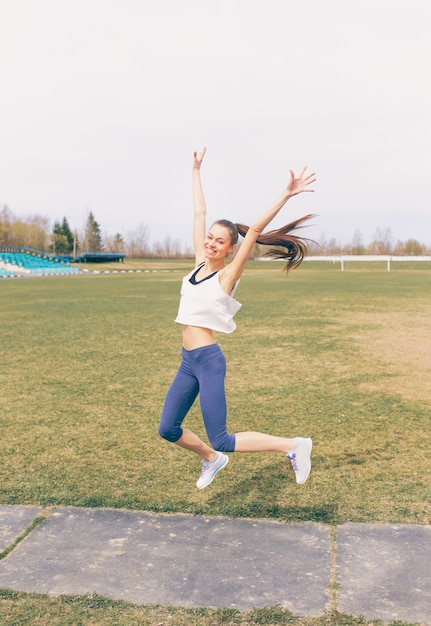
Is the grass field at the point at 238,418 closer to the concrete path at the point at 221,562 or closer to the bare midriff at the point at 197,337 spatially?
the concrete path at the point at 221,562

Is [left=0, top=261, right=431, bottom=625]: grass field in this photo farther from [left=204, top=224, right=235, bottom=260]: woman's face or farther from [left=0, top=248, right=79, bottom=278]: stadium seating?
[left=0, top=248, right=79, bottom=278]: stadium seating

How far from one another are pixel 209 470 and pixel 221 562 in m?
0.97

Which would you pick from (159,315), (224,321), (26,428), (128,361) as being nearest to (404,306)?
(159,315)

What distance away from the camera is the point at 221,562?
3617mm

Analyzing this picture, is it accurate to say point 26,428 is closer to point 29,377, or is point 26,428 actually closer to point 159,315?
point 29,377

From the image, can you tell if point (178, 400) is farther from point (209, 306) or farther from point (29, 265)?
point (29, 265)

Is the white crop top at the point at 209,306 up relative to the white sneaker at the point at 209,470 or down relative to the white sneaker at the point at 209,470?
up

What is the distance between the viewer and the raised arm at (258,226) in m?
4.09

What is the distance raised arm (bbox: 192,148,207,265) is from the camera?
478 centimetres

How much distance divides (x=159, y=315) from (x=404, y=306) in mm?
7622

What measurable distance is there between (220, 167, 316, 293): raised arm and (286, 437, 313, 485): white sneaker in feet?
3.80

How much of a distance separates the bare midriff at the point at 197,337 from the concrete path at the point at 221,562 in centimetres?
108

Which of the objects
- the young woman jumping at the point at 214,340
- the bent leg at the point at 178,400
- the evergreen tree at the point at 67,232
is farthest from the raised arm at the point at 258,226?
the evergreen tree at the point at 67,232

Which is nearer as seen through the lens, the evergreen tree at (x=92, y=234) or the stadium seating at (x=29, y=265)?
the stadium seating at (x=29, y=265)
